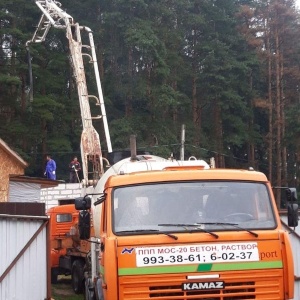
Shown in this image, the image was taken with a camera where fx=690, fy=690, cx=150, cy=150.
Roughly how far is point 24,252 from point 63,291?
6253 mm

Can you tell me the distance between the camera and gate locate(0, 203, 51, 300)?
40.0 ft

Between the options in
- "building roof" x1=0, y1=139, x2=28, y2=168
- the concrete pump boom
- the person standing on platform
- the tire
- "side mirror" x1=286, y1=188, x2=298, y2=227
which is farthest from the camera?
the person standing on platform

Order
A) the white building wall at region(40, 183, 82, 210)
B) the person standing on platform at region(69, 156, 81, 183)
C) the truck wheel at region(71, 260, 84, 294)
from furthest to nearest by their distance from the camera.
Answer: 1. the white building wall at region(40, 183, 82, 210)
2. the person standing on platform at region(69, 156, 81, 183)
3. the truck wheel at region(71, 260, 84, 294)

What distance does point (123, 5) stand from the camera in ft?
146

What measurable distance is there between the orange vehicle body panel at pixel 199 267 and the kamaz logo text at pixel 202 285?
0.01 metres

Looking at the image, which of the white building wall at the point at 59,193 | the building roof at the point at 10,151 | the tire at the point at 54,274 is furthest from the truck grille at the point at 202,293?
the white building wall at the point at 59,193

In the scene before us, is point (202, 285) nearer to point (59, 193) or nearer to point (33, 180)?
point (33, 180)

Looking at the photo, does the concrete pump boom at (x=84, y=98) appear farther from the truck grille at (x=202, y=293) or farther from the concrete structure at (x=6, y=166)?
the truck grille at (x=202, y=293)

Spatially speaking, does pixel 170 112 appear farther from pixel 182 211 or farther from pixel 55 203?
pixel 182 211

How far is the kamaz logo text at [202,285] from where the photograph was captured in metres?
8.09

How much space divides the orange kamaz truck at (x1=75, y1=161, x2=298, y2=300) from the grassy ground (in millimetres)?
8500

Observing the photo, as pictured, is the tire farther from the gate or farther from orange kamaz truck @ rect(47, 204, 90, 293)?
the gate

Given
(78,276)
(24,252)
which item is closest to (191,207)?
(24,252)

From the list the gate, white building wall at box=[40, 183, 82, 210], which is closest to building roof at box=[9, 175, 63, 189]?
white building wall at box=[40, 183, 82, 210]
